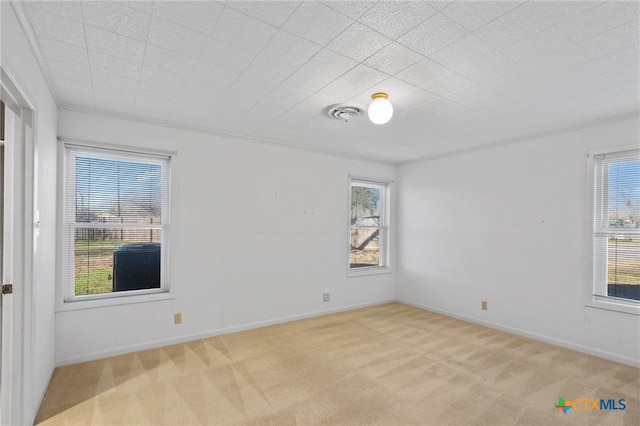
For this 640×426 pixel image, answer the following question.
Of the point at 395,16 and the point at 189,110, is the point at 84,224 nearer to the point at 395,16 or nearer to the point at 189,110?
the point at 189,110

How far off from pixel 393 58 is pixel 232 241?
2.75 meters

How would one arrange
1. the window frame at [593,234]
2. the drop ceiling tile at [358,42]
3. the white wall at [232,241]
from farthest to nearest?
the window frame at [593,234] < the white wall at [232,241] < the drop ceiling tile at [358,42]

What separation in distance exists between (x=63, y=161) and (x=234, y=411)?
2.69m

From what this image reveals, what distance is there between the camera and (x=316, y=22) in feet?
5.75

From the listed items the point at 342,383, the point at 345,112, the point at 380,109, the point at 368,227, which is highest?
the point at 345,112

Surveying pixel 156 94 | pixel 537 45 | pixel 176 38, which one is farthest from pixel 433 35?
pixel 156 94

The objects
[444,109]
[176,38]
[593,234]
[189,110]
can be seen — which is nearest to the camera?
[176,38]

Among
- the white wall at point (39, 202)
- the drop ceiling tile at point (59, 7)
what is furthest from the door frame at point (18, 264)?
the drop ceiling tile at point (59, 7)

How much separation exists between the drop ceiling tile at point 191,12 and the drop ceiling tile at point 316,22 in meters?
0.38

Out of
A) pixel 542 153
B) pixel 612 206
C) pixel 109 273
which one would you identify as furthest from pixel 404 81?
pixel 109 273

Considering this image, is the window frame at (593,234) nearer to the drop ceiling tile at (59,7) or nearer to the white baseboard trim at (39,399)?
the drop ceiling tile at (59,7)

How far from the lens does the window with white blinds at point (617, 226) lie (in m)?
3.16

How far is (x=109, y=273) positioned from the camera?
3.32 m

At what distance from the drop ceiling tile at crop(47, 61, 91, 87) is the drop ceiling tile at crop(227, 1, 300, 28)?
1.45 m
